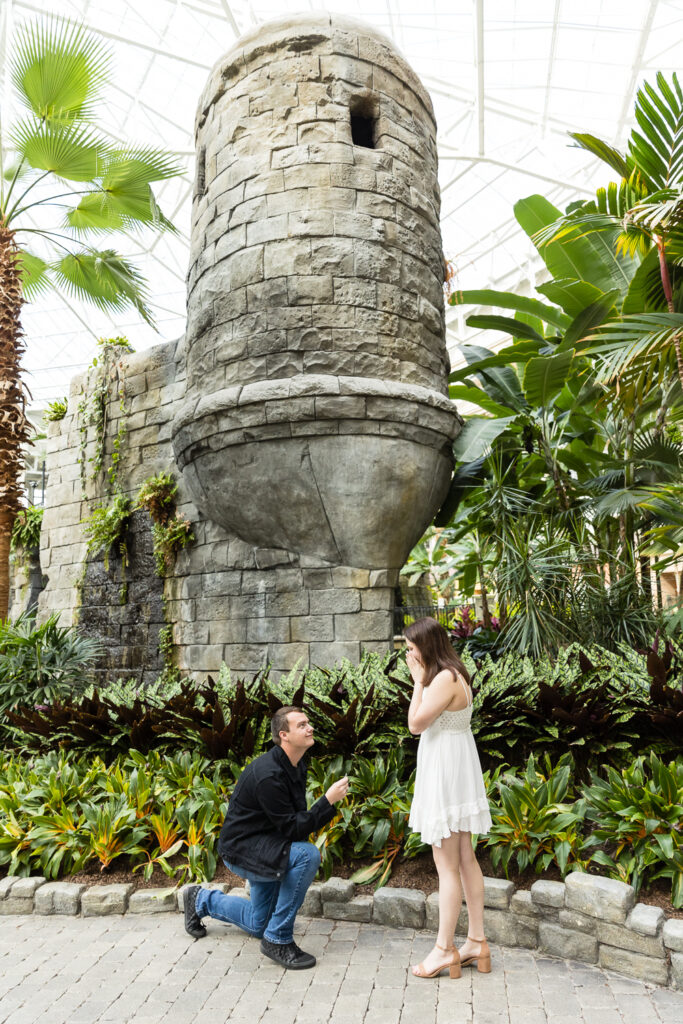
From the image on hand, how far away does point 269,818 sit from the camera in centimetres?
322

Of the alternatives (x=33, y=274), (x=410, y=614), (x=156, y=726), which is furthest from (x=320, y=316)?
(x=33, y=274)

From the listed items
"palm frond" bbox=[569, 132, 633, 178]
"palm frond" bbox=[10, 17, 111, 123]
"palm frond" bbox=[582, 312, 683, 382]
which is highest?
"palm frond" bbox=[10, 17, 111, 123]

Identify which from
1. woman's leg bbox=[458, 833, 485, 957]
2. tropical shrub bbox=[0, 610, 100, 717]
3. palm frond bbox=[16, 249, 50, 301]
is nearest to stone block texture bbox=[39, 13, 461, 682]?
tropical shrub bbox=[0, 610, 100, 717]

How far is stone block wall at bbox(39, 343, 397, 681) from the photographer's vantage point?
19.1 ft

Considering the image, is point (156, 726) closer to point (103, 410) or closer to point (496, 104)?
point (103, 410)

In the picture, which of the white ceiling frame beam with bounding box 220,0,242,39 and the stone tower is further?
the white ceiling frame beam with bounding box 220,0,242,39

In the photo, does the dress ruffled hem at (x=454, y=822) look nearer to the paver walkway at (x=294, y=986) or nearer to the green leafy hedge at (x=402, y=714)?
the paver walkway at (x=294, y=986)

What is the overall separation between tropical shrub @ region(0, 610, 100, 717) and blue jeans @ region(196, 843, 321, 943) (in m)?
3.71

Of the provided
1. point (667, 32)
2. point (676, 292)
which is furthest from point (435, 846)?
point (667, 32)

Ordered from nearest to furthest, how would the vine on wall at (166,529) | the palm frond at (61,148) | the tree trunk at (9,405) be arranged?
the vine on wall at (166,529)
the tree trunk at (9,405)
the palm frond at (61,148)

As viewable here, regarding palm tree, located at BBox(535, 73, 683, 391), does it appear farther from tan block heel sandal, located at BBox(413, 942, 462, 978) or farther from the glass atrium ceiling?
the glass atrium ceiling

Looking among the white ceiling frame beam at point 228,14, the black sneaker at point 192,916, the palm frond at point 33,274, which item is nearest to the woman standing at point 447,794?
the black sneaker at point 192,916

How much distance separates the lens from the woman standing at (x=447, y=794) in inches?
120

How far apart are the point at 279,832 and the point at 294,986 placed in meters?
0.59
